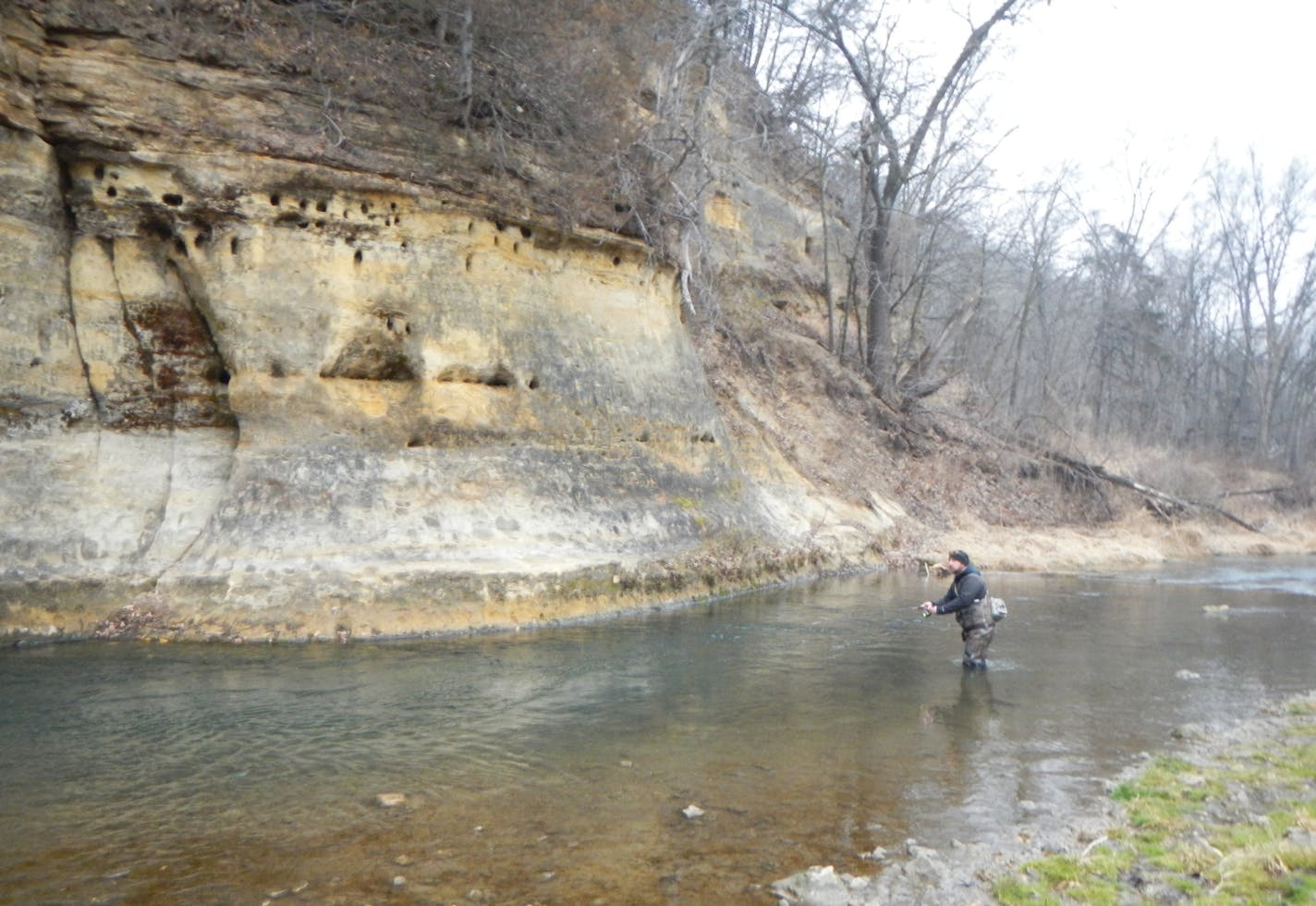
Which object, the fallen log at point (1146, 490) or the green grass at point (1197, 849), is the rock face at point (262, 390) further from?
the fallen log at point (1146, 490)

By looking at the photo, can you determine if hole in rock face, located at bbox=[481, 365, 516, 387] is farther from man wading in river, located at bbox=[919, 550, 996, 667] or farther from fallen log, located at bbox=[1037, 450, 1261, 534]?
fallen log, located at bbox=[1037, 450, 1261, 534]

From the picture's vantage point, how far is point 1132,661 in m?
12.3

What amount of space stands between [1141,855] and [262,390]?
12262mm

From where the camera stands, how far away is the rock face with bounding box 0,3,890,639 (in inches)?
498

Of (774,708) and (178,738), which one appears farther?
(774,708)

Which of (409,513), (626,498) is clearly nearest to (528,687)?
(409,513)

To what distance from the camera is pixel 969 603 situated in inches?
449

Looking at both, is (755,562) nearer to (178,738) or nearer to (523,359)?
(523,359)

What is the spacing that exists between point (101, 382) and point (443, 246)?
5385mm

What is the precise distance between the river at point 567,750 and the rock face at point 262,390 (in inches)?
39.5

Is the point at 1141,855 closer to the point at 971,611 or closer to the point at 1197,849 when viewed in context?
the point at 1197,849

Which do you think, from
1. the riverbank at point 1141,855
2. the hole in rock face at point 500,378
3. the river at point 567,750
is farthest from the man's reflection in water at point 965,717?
the hole in rock face at point 500,378

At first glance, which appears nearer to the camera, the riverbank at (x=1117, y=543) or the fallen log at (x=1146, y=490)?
the riverbank at (x=1117, y=543)

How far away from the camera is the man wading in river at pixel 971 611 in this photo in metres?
11.4
